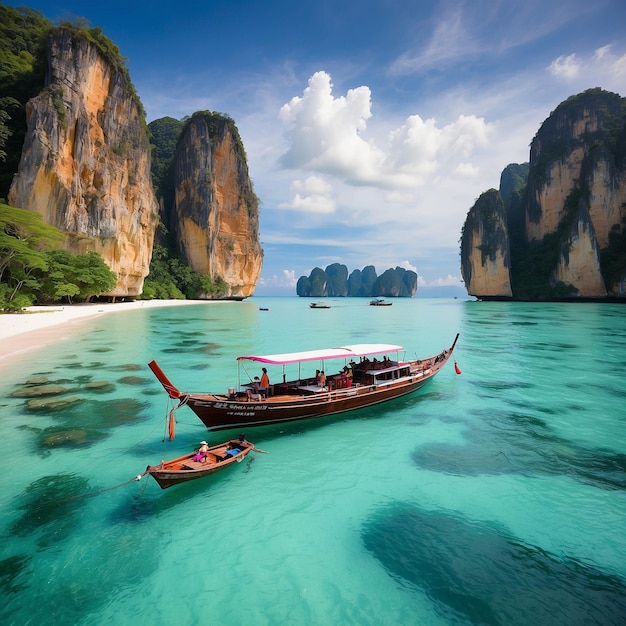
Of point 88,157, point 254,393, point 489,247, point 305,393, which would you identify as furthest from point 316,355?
point 489,247

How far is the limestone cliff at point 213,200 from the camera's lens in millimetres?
69938

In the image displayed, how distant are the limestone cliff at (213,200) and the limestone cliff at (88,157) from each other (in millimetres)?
17156

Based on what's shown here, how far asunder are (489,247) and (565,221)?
1374cm

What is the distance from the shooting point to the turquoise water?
489 cm

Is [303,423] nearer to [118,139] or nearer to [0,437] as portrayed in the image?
[0,437]

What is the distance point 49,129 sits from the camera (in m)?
35.2

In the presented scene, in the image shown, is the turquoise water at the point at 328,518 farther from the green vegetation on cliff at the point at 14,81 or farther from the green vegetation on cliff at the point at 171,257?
the green vegetation on cliff at the point at 171,257

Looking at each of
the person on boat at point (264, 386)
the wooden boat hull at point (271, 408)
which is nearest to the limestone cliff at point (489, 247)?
the wooden boat hull at point (271, 408)

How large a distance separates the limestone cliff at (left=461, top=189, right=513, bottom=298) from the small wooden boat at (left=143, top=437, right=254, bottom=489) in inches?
3239

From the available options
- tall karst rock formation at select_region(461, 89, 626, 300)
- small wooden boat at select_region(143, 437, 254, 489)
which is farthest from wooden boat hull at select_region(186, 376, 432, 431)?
tall karst rock formation at select_region(461, 89, 626, 300)

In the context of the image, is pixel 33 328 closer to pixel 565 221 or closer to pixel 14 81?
pixel 14 81

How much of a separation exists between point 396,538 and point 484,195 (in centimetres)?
8922

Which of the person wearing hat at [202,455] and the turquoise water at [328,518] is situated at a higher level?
the person wearing hat at [202,455]

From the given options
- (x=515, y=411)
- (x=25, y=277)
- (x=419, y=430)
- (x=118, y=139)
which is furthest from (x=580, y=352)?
(x=118, y=139)
